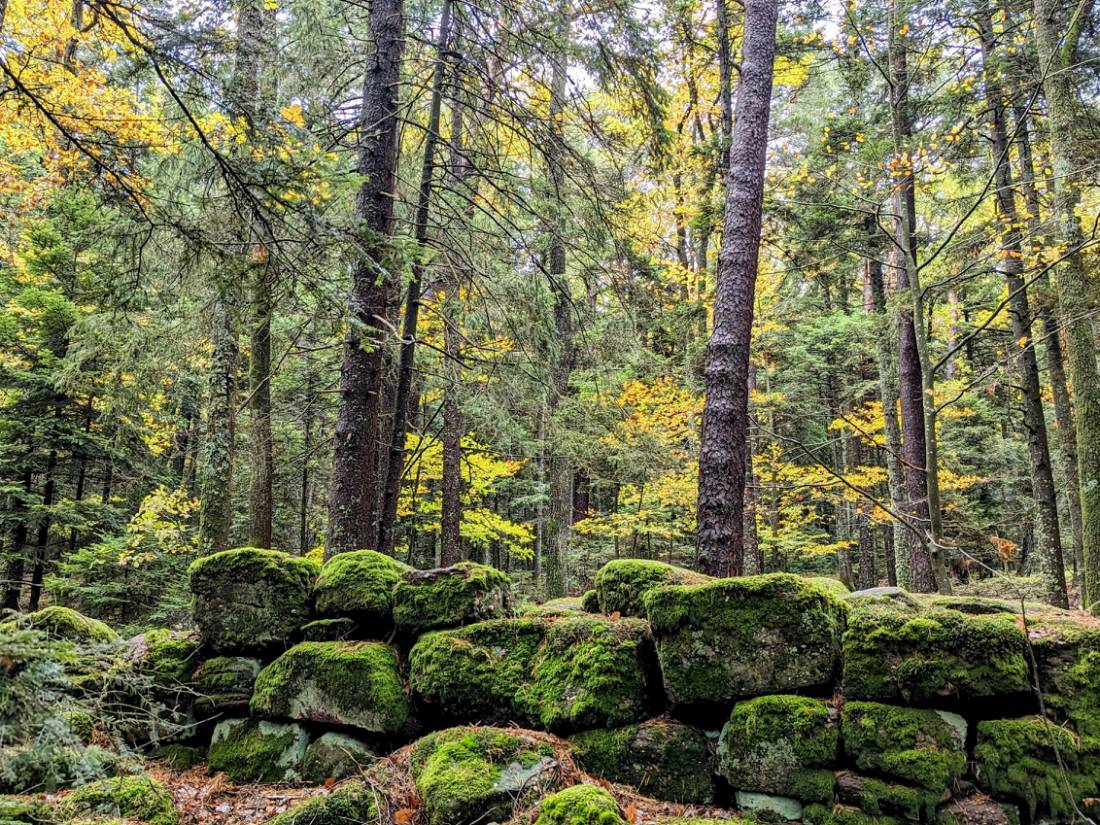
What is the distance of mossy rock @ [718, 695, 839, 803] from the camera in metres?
3.12

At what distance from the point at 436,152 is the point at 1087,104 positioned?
9210mm

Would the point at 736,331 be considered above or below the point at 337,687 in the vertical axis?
above

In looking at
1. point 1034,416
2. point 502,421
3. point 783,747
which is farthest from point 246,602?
point 1034,416

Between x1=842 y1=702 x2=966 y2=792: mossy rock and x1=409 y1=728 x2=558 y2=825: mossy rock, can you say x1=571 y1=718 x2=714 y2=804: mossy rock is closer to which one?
x1=409 y1=728 x2=558 y2=825: mossy rock

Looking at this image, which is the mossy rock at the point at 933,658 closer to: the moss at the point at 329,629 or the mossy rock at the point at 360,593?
the mossy rock at the point at 360,593

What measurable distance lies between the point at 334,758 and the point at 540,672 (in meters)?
1.43

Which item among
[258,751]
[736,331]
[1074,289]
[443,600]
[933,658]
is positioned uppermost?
[1074,289]

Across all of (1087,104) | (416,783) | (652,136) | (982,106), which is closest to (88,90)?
(652,136)

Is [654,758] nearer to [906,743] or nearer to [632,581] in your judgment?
[632,581]

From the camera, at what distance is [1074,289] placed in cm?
721

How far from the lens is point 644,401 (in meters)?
13.5

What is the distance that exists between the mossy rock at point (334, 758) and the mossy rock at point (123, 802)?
754 millimetres

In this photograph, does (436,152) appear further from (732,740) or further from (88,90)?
(732,740)

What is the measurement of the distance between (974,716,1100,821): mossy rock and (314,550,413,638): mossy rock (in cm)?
369
